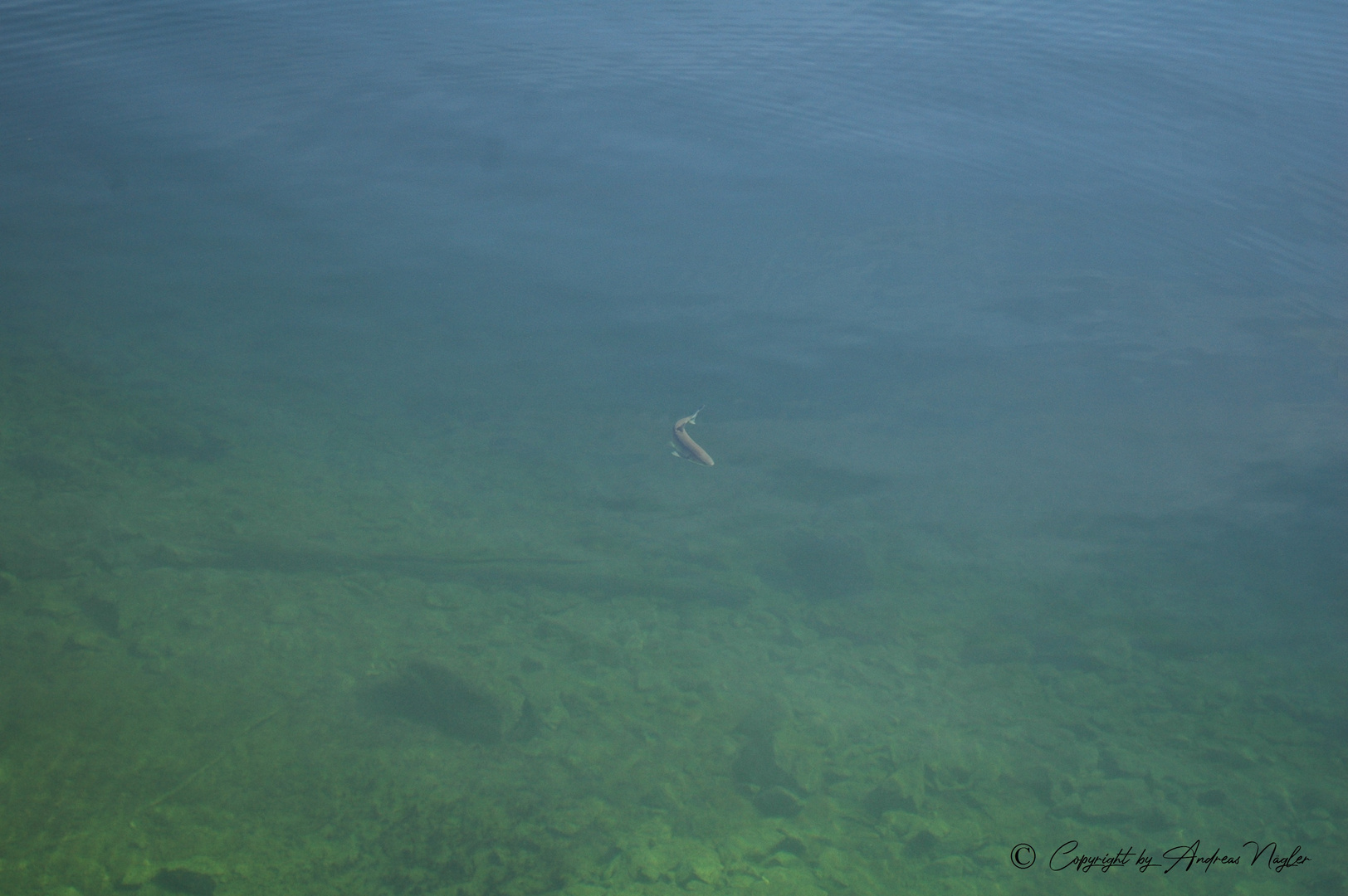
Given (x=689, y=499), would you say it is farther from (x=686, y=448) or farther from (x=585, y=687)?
(x=585, y=687)

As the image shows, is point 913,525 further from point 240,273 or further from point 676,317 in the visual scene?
point 240,273

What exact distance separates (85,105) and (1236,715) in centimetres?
1014

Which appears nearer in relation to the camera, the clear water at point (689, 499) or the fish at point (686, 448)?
the clear water at point (689, 499)

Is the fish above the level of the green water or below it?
above

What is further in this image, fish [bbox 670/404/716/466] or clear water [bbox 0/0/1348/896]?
fish [bbox 670/404/716/466]

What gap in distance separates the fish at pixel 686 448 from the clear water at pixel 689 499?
0.36ft

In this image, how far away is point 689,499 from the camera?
470 centimetres

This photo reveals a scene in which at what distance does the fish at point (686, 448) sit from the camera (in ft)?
15.4

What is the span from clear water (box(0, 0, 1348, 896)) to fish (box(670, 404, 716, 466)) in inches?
4.3

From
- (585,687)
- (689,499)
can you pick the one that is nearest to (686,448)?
(689,499)

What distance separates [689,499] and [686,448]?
10.9 inches

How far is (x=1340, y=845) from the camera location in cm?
323

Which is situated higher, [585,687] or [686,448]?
[686,448]

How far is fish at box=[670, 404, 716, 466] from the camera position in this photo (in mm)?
4705
